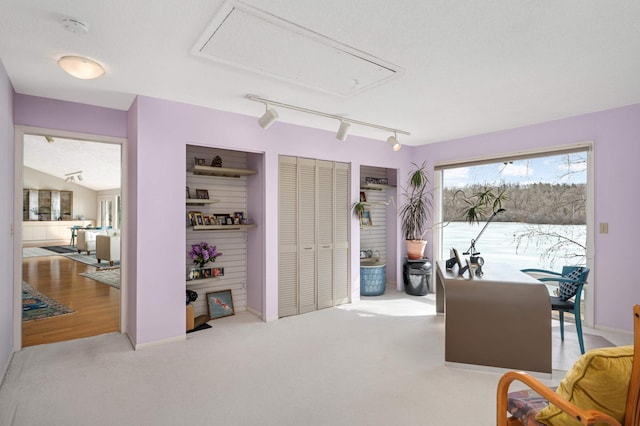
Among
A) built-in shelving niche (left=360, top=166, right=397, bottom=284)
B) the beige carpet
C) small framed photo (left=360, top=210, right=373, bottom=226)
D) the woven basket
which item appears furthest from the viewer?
built-in shelving niche (left=360, top=166, right=397, bottom=284)

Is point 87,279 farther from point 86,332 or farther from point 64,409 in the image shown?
point 64,409

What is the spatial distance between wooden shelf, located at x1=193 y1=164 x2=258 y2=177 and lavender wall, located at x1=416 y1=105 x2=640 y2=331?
3.97m

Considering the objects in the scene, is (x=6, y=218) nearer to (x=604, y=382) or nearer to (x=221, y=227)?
(x=221, y=227)

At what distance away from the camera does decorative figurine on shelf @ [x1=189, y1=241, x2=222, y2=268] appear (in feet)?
13.1

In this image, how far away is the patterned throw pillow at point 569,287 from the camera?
124 inches

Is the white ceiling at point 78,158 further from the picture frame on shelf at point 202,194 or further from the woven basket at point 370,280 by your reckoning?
the woven basket at point 370,280

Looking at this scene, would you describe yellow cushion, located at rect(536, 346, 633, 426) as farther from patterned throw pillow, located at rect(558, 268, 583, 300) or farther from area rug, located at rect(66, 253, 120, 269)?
area rug, located at rect(66, 253, 120, 269)

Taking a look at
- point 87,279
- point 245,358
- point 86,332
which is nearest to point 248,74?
point 245,358

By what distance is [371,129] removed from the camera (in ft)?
15.4

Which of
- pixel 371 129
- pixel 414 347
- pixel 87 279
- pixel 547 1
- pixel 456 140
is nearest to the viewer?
pixel 547 1

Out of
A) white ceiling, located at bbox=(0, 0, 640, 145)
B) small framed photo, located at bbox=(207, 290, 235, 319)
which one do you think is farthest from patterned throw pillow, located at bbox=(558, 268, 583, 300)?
small framed photo, located at bbox=(207, 290, 235, 319)

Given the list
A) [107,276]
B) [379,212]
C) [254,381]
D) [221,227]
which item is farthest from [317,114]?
[107,276]

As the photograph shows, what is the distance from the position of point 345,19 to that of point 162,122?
7.49ft

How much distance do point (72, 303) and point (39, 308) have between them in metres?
0.38
